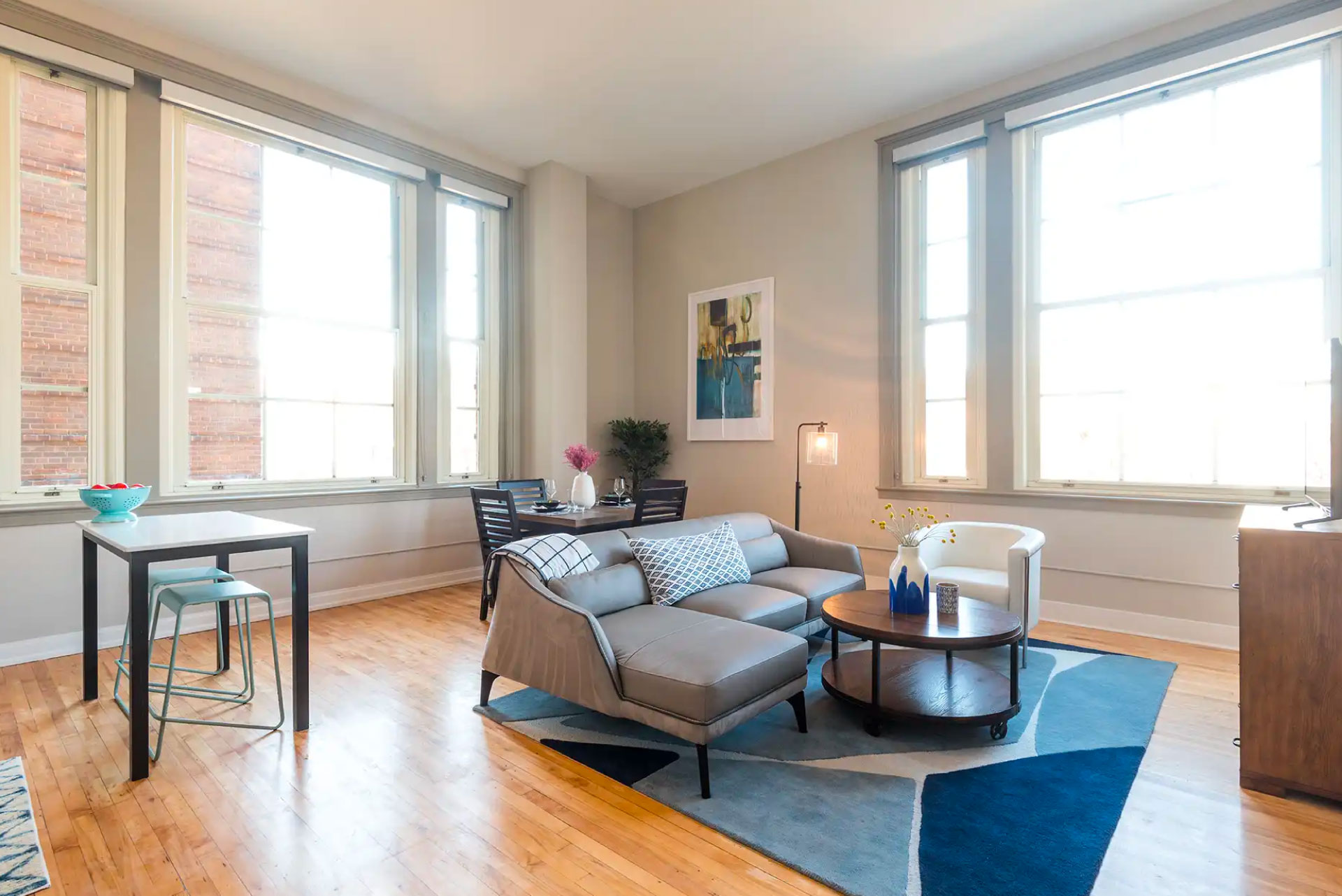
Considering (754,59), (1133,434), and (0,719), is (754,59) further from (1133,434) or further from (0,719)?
(0,719)

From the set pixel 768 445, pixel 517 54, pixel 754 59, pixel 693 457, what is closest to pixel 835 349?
pixel 768 445

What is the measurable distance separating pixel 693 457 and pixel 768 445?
3.04ft

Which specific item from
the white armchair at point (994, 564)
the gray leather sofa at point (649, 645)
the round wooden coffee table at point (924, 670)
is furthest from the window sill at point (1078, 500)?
the gray leather sofa at point (649, 645)

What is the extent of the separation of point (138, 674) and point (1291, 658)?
4.01 metres

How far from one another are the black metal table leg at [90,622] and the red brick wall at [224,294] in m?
1.48

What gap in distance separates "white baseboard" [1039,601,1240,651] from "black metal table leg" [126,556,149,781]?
5100 millimetres

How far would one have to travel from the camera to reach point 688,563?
346 centimetres

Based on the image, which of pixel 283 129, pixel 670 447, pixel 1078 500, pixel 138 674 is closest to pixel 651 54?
pixel 283 129

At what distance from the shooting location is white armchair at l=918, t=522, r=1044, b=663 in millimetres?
3602

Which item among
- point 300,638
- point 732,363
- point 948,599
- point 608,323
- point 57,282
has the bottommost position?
point 300,638

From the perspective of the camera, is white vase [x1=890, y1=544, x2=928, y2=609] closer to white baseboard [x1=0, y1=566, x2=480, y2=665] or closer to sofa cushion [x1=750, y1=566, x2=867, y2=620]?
sofa cushion [x1=750, y1=566, x2=867, y2=620]

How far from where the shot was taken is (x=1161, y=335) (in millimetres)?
4391

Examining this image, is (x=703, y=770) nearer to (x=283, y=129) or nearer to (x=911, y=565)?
(x=911, y=565)

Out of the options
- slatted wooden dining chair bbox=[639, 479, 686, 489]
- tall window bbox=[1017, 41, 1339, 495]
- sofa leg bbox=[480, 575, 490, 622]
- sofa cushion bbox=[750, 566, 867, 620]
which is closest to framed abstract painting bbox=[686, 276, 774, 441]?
slatted wooden dining chair bbox=[639, 479, 686, 489]
